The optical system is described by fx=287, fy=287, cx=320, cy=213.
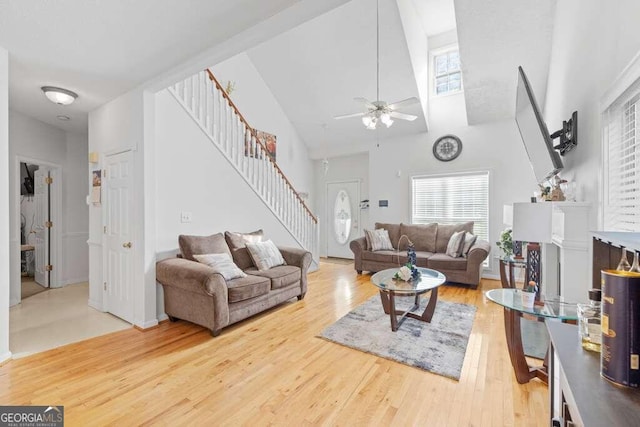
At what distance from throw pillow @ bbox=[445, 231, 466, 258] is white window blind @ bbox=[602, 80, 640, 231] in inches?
114

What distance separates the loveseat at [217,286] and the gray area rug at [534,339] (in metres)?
2.46

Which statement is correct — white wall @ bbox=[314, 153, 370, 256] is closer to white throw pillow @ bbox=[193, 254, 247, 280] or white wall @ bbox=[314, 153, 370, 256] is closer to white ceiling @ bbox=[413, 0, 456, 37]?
white ceiling @ bbox=[413, 0, 456, 37]

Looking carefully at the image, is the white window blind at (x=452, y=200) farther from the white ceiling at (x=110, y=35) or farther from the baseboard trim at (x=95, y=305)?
the baseboard trim at (x=95, y=305)

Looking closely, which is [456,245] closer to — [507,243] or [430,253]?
[430,253]

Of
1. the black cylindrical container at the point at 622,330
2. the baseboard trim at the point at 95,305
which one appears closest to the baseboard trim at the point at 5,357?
the baseboard trim at the point at 95,305

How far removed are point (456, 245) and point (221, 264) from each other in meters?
3.63

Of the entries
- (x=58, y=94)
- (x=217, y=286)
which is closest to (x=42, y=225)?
(x=58, y=94)

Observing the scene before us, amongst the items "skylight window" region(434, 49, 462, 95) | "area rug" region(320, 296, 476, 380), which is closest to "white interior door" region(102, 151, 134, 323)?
"area rug" region(320, 296, 476, 380)

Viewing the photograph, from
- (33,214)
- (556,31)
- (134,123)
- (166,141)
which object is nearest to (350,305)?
(166,141)

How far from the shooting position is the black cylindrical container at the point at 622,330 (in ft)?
2.13

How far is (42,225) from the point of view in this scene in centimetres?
451

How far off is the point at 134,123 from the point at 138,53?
91 centimetres

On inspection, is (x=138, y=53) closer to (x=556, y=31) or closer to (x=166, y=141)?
(x=166, y=141)

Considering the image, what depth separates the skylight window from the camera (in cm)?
532
